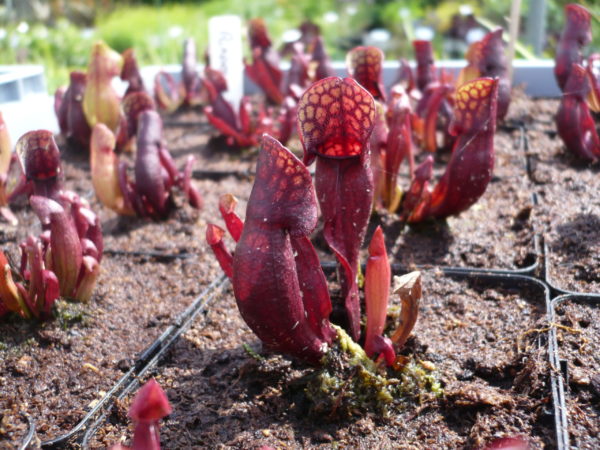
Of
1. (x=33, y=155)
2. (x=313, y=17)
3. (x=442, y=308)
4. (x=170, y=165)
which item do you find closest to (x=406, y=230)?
(x=442, y=308)

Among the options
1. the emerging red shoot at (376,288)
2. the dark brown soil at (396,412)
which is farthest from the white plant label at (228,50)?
the emerging red shoot at (376,288)

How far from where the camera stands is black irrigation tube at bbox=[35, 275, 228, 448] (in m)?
1.49

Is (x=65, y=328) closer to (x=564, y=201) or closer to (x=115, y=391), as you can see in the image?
(x=115, y=391)

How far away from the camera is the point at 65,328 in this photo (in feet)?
6.14

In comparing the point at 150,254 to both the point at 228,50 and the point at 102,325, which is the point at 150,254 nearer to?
the point at 102,325

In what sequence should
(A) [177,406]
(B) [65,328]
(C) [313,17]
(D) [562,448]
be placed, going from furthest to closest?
(C) [313,17]
(B) [65,328]
(A) [177,406]
(D) [562,448]

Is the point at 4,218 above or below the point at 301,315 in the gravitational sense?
below

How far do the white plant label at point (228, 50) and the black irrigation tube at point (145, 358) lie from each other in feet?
5.42

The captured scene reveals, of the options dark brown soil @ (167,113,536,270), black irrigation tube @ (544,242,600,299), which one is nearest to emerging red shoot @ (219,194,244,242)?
dark brown soil @ (167,113,536,270)

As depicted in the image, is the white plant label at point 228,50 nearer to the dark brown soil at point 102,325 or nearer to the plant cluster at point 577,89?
the dark brown soil at point 102,325

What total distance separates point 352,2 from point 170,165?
749cm

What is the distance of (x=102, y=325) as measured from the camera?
1.94m

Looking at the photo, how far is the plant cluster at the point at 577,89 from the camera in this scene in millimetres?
2686

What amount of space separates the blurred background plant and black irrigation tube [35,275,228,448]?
313 cm
